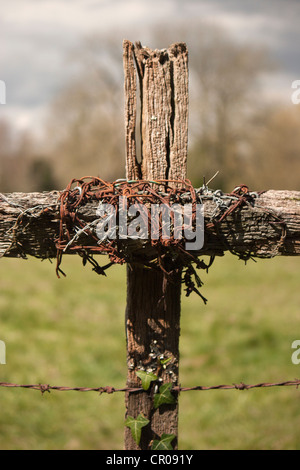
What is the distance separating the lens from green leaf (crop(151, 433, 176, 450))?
2205 millimetres

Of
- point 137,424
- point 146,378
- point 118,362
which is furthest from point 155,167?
point 118,362

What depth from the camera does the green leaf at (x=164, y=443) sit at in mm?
2205

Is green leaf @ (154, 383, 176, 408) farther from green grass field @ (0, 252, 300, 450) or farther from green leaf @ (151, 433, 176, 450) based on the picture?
green grass field @ (0, 252, 300, 450)

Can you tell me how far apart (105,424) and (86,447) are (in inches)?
17.2

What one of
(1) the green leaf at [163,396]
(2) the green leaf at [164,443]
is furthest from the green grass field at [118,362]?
(1) the green leaf at [163,396]

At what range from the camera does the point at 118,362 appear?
6.80 metres

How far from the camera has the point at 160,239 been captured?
1904 mm

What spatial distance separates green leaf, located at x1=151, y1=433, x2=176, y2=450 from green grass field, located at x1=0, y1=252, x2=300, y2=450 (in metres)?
3.10

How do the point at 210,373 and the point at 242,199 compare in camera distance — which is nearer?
the point at 242,199

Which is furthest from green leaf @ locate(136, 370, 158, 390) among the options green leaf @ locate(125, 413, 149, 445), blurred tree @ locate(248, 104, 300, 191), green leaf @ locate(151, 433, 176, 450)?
blurred tree @ locate(248, 104, 300, 191)

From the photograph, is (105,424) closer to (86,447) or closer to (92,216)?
(86,447)

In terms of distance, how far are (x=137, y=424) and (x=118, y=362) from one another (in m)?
4.74

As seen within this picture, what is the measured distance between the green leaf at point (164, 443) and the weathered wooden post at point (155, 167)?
0.02 m
